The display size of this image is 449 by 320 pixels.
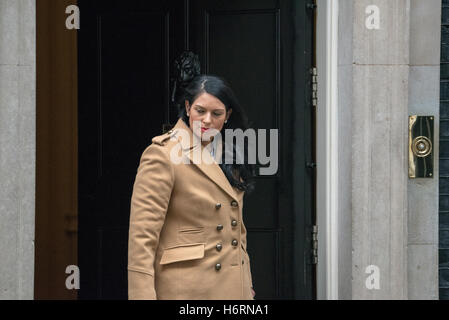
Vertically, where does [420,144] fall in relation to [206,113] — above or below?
below

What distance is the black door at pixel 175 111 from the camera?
16.5ft

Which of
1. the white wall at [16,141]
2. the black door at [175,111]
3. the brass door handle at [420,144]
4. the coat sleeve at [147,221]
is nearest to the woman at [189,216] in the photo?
the coat sleeve at [147,221]

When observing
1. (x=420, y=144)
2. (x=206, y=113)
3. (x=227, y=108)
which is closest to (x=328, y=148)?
(x=420, y=144)

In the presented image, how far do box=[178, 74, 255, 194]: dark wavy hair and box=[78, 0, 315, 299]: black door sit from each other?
1.68 metres

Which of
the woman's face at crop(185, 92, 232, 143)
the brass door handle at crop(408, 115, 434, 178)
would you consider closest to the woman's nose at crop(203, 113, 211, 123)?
the woman's face at crop(185, 92, 232, 143)

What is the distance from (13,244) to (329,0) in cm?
267

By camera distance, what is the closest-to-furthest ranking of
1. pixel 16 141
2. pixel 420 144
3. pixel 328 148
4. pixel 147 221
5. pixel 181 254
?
1. pixel 147 221
2. pixel 181 254
3. pixel 16 141
4. pixel 420 144
5. pixel 328 148

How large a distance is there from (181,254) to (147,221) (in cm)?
26

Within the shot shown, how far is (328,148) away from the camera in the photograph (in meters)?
4.40

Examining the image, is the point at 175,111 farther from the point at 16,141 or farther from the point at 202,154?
the point at 202,154

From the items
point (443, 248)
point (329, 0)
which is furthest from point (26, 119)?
point (443, 248)

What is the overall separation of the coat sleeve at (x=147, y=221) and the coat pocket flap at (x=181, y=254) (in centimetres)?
9

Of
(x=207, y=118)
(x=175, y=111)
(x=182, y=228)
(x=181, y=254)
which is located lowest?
(x=181, y=254)

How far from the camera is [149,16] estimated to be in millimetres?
5301
